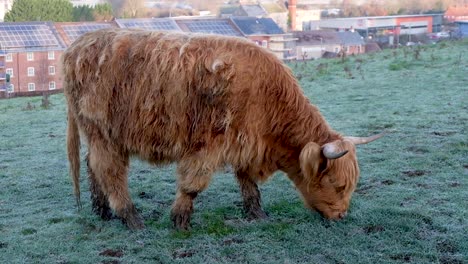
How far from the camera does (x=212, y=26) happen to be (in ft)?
67.3

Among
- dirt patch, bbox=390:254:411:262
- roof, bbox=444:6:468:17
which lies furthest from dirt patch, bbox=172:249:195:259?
roof, bbox=444:6:468:17

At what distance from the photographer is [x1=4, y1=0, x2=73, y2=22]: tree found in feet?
87.1

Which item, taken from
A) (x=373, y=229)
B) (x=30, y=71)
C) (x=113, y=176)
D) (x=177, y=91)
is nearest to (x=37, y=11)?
(x=30, y=71)

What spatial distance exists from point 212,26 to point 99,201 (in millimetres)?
16022

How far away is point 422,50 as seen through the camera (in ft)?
54.1

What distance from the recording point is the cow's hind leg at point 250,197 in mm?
4797

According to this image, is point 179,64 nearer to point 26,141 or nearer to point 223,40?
point 223,40

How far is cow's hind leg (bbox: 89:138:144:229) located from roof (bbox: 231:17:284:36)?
17560 mm

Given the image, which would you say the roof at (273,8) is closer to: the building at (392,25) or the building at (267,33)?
the building at (392,25)

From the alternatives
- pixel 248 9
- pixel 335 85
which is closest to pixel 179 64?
pixel 335 85

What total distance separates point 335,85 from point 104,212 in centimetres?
788

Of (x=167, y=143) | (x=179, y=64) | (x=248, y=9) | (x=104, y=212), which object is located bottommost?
(x=104, y=212)

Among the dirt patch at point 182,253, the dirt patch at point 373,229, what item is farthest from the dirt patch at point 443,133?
the dirt patch at point 182,253

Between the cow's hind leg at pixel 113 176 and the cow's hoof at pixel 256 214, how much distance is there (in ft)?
2.65
